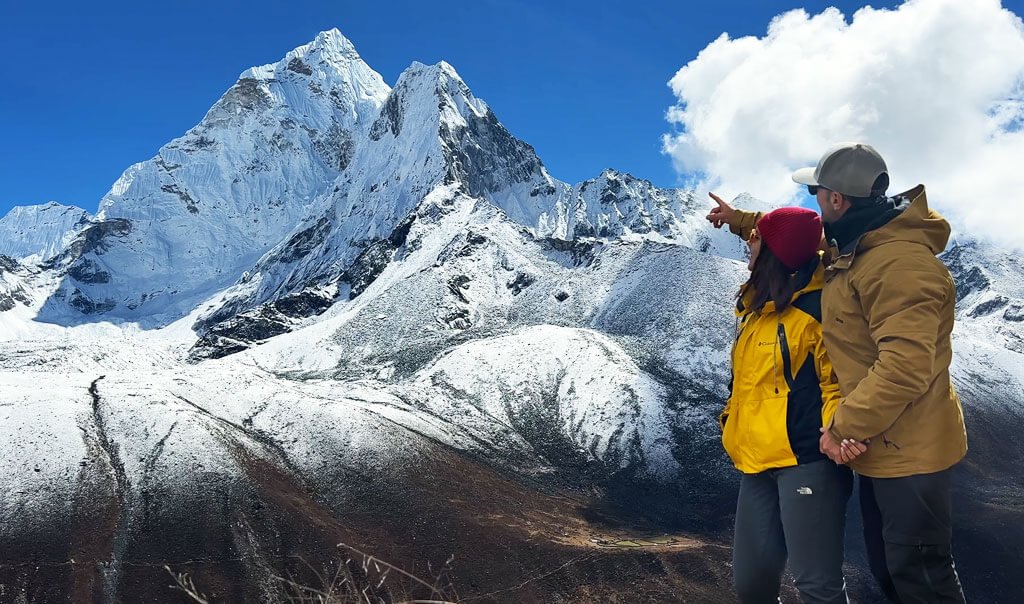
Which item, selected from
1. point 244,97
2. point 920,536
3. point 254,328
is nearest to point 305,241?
point 254,328

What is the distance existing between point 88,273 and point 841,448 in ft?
586

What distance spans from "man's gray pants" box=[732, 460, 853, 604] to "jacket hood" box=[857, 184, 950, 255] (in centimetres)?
145

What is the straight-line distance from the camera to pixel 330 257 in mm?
118562

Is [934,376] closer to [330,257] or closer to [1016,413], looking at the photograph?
[1016,413]

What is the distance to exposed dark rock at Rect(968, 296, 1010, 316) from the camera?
9469cm

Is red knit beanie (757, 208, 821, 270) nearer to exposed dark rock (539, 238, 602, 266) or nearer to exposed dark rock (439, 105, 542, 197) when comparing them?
exposed dark rock (539, 238, 602, 266)

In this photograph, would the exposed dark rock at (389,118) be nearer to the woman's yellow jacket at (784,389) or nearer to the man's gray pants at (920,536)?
the woman's yellow jacket at (784,389)

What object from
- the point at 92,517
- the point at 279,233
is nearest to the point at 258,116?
the point at 279,233

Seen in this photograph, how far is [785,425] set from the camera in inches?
168

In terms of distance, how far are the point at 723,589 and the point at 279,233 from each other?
16543 cm

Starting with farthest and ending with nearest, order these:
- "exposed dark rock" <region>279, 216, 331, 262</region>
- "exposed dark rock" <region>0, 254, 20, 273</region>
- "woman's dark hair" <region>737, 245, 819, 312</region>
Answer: "exposed dark rock" <region>0, 254, 20, 273</region> → "exposed dark rock" <region>279, 216, 331, 262</region> → "woman's dark hair" <region>737, 245, 819, 312</region>

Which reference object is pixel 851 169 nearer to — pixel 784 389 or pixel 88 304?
pixel 784 389

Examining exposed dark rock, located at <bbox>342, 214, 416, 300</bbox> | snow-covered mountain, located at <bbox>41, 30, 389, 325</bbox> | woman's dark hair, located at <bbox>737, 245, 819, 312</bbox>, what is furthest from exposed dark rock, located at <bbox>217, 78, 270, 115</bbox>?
woman's dark hair, located at <bbox>737, 245, 819, 312</bbox>

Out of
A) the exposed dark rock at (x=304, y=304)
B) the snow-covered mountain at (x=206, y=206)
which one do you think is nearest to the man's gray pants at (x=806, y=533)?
the exposed dark rock at (x=304, y=304)
